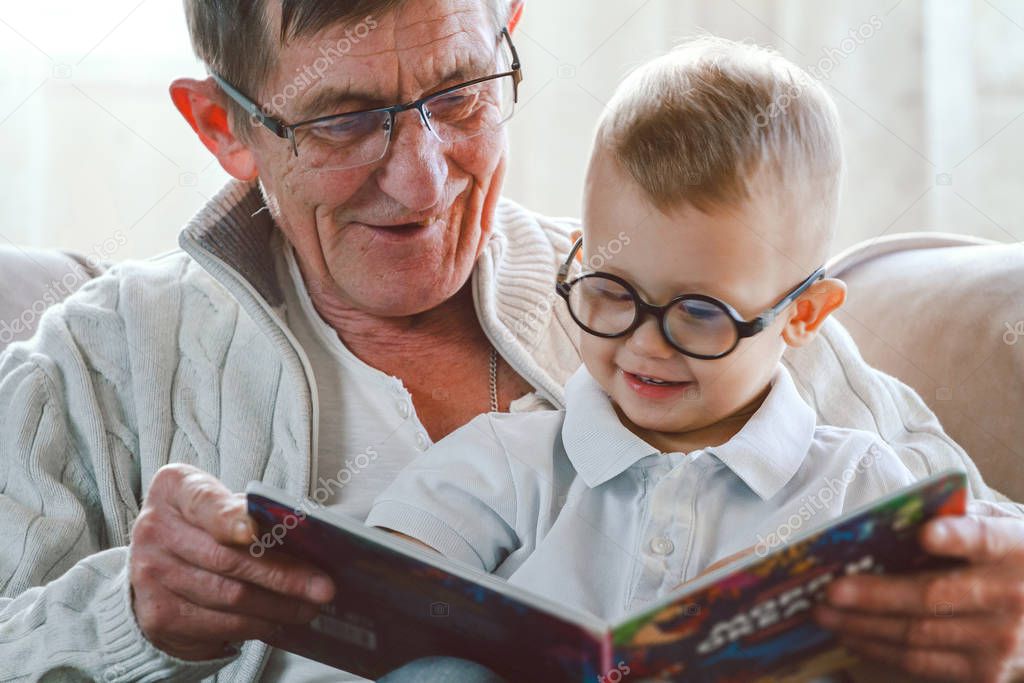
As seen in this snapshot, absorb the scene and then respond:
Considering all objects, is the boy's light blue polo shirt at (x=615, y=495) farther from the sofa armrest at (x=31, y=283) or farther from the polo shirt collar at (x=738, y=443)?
the sofa armrest at (x=31, y=283)

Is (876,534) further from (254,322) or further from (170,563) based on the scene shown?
(254,322)

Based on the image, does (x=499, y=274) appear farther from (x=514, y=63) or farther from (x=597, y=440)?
(x=597, y=440)

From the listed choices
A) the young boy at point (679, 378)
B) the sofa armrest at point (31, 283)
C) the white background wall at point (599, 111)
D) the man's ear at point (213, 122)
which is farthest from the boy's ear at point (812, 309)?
the white background wall at point (599, 111)

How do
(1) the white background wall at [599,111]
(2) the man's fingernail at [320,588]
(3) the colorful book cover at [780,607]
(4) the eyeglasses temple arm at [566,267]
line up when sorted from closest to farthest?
(3) the colorful book cover at [780,607], (2) the man's fingernail at [320,588], (4) the eyeglasses temple arm at [566,267], (1) the white background wall at [599,111]

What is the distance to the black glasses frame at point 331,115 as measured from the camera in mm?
1318

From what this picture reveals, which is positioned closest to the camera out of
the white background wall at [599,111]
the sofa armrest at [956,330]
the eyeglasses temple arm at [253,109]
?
the eyeglasses temple arm at [253,109]

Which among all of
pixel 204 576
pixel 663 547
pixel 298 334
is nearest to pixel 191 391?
pixel 298 334

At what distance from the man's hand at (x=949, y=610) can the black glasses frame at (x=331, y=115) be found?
2.42 ft

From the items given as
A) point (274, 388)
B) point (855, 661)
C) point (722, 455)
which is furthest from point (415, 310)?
point (855, 661)

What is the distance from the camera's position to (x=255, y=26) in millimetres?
1327

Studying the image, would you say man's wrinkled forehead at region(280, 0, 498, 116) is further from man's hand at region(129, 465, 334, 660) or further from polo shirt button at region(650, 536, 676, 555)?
polo shirt button at region(650, 536, 676, 555)

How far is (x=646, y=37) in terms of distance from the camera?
9.71ft

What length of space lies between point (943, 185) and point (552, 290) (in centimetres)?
180

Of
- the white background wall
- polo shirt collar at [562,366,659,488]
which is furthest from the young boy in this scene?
the white background wall
